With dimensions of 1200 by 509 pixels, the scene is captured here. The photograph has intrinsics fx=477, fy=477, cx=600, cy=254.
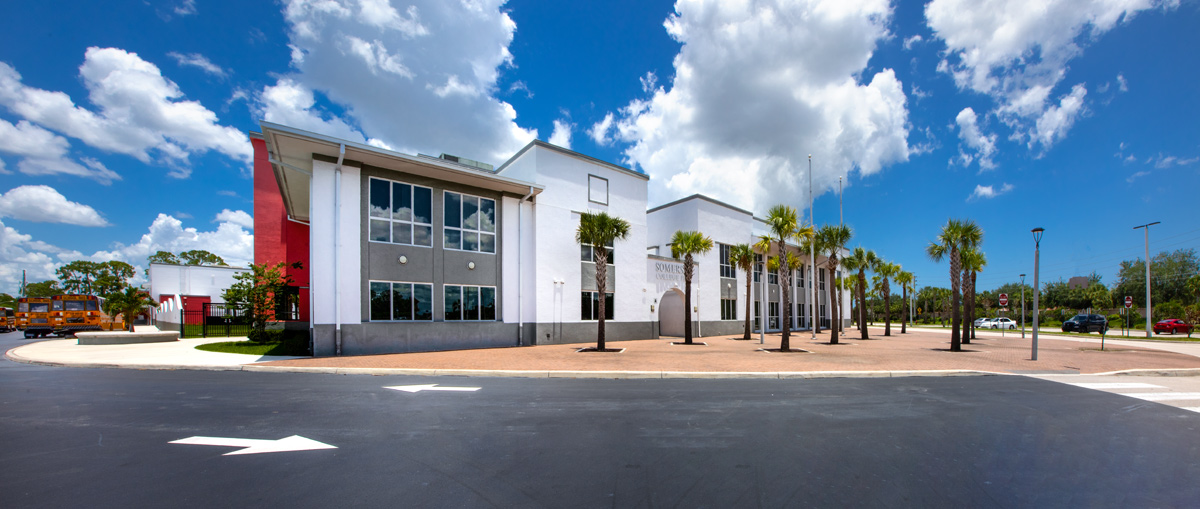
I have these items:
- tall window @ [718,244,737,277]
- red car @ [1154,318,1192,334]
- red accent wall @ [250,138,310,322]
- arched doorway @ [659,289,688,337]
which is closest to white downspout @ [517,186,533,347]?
arched doorway @ [659,289,688,337]

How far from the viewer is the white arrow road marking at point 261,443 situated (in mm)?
5509

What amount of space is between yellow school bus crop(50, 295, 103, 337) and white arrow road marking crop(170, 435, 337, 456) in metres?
36.8

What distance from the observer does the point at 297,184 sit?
21.2 m

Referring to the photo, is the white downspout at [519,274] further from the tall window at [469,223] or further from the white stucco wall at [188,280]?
the white stucco wall at [188,280]

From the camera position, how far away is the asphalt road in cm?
430

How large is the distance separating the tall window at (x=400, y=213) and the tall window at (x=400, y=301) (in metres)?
1.79

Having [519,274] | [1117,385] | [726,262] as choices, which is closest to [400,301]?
[519,274]

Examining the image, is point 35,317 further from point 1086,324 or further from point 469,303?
point 1086,324

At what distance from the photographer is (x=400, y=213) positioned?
19.3 m

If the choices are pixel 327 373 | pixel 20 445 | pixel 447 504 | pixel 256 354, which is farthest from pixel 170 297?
pixel 447 504

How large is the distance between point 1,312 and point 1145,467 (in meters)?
66.4

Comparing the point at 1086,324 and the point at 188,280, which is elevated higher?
the point at 188,280

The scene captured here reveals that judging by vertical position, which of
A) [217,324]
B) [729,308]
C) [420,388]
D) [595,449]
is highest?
[595,449]

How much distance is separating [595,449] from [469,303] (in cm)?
1642
